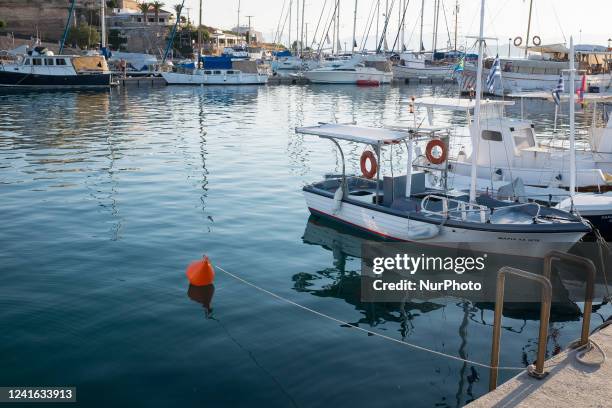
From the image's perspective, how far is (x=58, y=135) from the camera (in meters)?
39.9

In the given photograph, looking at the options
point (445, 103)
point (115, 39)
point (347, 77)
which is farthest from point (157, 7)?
point (445, 103)

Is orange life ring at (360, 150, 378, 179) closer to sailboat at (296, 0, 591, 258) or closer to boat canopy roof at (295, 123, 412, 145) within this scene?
sailboat at (296, 0, 591, 258)

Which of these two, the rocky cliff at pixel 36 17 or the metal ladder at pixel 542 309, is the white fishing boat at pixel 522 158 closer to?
the metal ladder at pixel 542 309

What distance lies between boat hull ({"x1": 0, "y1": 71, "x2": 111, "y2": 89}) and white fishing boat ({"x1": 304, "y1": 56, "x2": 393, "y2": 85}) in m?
32.9

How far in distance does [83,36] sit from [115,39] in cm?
1148

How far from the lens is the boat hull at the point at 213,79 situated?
3438 inches

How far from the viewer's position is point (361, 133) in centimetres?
1947

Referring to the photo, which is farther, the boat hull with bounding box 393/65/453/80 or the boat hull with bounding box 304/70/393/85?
the boat hull with bounding box 393/65/453/80

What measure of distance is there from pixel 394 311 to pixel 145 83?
79666 millimetres

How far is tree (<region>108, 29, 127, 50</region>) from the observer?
117 metres

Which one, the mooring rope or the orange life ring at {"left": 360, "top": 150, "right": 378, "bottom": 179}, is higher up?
the orange life ring at {"left": 360, "top": 150, "right": 378, "bottom": 179}

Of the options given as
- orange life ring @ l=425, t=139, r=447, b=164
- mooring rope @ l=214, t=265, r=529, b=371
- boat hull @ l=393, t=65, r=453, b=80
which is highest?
boat hull @ l=393, t=65, r=453, b=80

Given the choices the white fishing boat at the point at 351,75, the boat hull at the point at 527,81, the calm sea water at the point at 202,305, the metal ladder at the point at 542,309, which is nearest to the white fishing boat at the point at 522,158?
the calm sea water at the point at 202,305

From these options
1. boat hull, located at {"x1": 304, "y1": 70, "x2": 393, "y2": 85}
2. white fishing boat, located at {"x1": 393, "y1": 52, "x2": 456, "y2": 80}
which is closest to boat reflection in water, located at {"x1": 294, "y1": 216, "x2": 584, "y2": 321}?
boat hull, located at {"x1": 304, "y1": 70, "x2": 393, "y2": 85}
